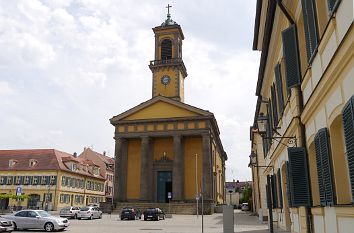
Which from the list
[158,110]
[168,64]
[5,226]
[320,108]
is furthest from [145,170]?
[320,108]

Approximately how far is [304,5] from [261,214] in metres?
24.9

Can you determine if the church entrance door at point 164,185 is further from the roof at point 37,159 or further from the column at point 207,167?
the roof at point 37,159

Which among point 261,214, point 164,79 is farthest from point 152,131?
point 261,214

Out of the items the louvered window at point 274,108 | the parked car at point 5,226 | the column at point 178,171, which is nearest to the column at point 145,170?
the column at point 178,171

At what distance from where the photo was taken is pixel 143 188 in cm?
5200

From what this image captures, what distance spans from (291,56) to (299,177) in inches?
128

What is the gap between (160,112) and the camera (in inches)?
2163

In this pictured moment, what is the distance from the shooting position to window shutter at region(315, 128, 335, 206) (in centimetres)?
742

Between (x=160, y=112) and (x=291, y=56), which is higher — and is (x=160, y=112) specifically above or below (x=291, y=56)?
above

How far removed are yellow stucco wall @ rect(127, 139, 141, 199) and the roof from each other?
1464 cm

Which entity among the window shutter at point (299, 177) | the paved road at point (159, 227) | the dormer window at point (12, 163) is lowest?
the paved road at point (159, 227)

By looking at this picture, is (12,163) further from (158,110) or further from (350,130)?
(350,130)

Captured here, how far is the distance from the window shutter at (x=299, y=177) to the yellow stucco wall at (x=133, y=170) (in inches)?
1786

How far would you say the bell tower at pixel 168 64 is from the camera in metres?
62.0
